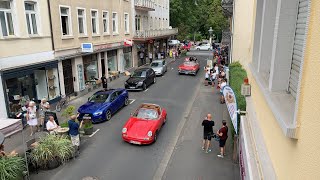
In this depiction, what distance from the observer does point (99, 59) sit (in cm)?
2492

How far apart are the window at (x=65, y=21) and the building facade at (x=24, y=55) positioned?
82.4 inches

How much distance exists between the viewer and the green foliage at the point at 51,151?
33.5 feet

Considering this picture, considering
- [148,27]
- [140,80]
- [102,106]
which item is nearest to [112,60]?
[140,80]

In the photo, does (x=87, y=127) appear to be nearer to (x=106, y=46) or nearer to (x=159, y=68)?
(x=106, y=46)

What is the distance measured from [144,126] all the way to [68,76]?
404 inches

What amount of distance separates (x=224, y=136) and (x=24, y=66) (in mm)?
11535

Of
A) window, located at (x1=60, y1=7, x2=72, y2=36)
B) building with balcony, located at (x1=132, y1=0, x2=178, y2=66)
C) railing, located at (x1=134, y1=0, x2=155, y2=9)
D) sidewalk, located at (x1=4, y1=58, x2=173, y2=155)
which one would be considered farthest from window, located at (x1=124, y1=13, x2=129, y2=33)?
window, located at (x1=60, y1=7, x2=72, y2=36)

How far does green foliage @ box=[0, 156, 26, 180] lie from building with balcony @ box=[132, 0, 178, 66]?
2472 centimetres

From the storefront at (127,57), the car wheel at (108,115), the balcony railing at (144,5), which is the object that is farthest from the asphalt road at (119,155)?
the balcony railing at (144,5)

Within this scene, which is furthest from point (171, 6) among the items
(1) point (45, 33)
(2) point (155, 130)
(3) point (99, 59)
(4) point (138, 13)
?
(2) point (155, 130)

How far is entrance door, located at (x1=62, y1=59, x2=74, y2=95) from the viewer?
20.0m

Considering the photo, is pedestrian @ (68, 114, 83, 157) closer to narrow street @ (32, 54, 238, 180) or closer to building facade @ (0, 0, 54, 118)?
narrow street @ (32, 54, 238, 180)

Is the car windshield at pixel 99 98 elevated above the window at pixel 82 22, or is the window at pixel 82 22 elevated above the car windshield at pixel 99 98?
the window at pixel 82 22

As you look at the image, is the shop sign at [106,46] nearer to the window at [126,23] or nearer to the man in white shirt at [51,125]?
the window at [126,23]
